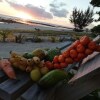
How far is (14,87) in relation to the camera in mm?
2469

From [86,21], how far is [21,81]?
165ft

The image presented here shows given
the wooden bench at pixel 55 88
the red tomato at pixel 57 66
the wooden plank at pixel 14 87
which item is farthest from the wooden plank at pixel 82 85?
→ the red tomato at pixel 57 66

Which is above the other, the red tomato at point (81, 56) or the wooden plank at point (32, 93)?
the red tomato at point (81, 56)

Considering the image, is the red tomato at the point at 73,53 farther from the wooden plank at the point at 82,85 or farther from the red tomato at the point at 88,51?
the wooden plank at the point at 82,85

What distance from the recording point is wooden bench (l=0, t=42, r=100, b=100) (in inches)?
87.7

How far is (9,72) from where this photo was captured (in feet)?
8.81

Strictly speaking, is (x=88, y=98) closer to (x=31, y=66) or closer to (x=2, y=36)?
(x=31, y=66)

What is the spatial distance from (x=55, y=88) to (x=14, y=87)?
0.34 metres

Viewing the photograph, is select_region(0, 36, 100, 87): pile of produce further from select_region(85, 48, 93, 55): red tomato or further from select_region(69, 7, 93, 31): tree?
select_region(69, 7, 93, 31): tree

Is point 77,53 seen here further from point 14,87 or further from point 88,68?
point 14,87

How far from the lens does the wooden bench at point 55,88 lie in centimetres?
223

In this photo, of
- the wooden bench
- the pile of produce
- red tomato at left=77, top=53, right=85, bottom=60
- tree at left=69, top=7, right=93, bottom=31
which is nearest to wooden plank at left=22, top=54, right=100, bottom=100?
the wooden bench

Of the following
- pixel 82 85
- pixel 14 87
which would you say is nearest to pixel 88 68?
pixel 82 85

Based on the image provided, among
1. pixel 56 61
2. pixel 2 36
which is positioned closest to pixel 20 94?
pixel 56 61
